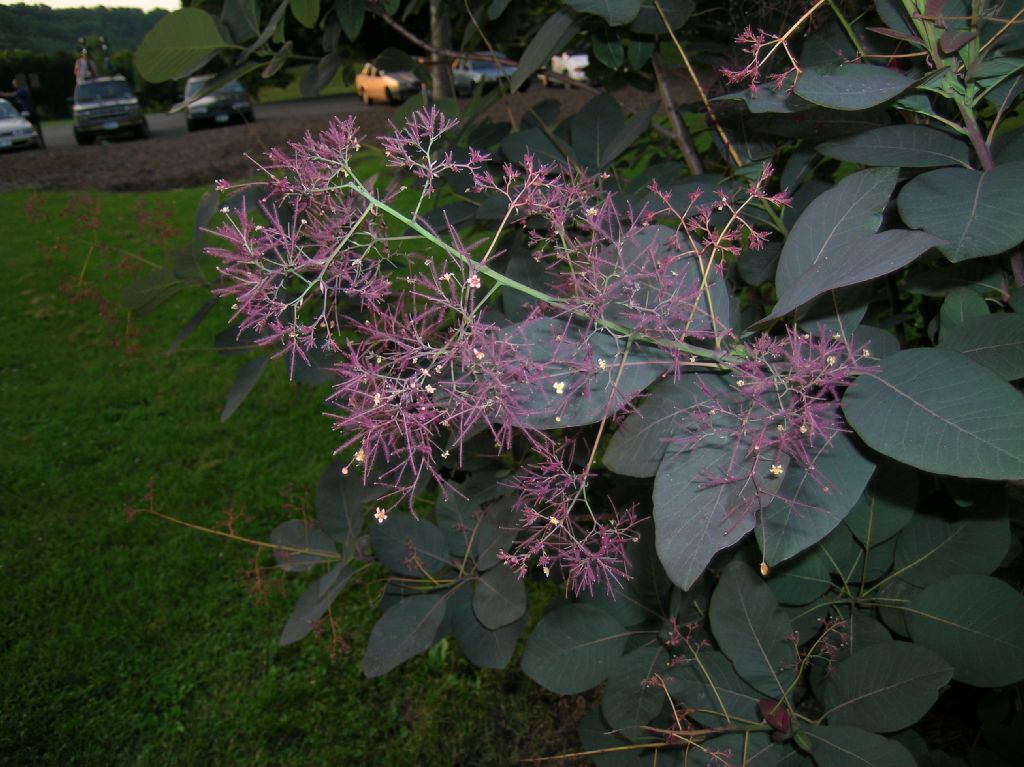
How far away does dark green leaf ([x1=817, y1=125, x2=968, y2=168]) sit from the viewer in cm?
94

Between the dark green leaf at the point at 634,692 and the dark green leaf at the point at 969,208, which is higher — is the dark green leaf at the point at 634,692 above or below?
below

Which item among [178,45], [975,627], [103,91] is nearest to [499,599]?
[975,627]

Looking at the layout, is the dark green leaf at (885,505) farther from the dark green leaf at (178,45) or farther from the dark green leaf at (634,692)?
the dark green leaf at (178,45)

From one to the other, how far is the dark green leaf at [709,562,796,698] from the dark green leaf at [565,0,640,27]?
776mm


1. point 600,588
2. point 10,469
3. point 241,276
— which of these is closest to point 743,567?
point 600,588

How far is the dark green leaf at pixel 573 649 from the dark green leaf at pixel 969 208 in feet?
2.52

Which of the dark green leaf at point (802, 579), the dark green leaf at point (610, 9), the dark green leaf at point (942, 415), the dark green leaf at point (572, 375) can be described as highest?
the dark green leaf at point (610, 9)

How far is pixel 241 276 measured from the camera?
3.14 ft

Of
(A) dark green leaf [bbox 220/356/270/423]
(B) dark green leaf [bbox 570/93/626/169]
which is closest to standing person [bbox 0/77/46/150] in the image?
(A) dark green leaf [bbox 220/356/270/423]

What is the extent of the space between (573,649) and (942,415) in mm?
718

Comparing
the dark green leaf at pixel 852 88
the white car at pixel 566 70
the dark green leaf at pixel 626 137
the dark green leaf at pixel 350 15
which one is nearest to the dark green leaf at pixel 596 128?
the dark green leaf at pixel 626 137

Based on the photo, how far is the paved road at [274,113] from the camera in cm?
351

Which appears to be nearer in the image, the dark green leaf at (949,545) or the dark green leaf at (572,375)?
the dark green leaf at (572,375)

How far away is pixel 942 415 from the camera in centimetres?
74
